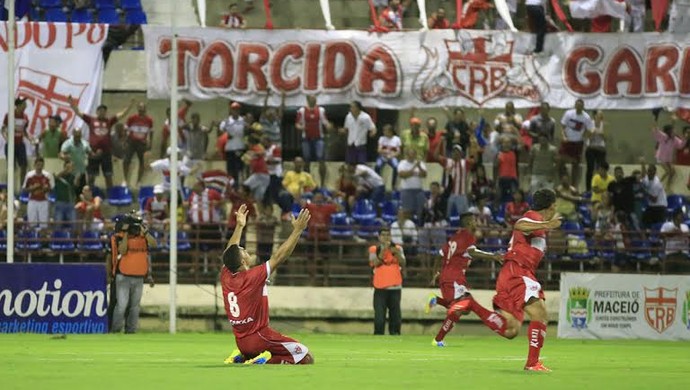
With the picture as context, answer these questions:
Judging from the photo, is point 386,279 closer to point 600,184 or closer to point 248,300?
point 600,184

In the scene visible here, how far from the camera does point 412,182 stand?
32625 mm

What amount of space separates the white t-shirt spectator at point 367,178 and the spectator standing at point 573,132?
14.1 feet

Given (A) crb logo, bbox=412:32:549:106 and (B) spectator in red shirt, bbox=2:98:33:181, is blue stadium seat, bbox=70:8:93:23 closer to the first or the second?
(B) spectator in red shirt, bbox=2:98:33:181

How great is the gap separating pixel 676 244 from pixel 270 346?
16.9m

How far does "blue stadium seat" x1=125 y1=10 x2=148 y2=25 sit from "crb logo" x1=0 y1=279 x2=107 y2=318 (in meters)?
9.76

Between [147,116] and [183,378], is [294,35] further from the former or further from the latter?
[183,378]

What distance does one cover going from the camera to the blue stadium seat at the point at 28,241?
3155cm

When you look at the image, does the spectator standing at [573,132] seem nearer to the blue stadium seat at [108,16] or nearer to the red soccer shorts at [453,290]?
the red soccer shorts at [453,290]

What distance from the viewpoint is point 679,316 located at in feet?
98.7

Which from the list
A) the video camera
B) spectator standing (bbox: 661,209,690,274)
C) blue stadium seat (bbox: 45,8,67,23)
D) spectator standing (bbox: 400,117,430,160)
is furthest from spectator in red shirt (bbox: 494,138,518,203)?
blue stadium seat (bbox: 45,8,67,23)

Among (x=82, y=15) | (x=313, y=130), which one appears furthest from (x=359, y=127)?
(x=82, y=15)

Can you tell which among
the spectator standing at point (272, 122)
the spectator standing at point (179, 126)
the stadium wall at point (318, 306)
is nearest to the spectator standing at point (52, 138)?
the spectator standing at point (179, 126)

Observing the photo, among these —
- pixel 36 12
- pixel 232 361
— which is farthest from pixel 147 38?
pixel 232 361

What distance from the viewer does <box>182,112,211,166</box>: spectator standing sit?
33.9 meters
